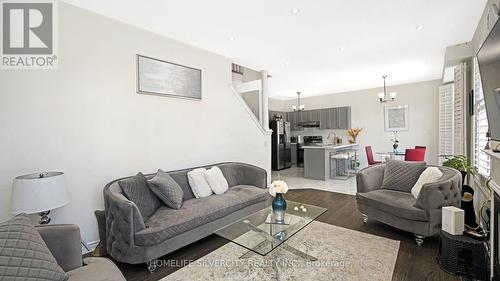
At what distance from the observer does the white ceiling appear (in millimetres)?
2457

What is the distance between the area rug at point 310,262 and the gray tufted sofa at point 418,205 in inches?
10.8

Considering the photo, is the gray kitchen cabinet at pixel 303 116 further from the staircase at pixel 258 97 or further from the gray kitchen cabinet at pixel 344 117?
the staircase at pixel 258 97

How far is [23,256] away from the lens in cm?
115

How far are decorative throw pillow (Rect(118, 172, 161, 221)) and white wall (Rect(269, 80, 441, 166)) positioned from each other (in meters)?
6.89

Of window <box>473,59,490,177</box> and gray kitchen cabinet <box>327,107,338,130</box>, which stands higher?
gray kitchen cabinet <box>327,107,338,130</box>

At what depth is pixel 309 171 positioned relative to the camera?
621cm

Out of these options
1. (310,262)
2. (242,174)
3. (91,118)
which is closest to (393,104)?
(242,174)

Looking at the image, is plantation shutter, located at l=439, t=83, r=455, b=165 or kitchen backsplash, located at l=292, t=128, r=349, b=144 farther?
kitchen backsplash, located at l=292, t=128, r=349, b=144

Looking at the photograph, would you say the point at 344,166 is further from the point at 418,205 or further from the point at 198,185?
the point at 198,185

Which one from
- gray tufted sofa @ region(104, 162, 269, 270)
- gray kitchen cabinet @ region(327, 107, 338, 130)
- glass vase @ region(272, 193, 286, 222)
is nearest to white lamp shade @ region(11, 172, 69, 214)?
gray tufted sofa @ region(104, 162, 269, 270)

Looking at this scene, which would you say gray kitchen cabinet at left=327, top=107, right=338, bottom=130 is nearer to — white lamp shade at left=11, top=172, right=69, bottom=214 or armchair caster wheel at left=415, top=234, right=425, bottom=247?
armchair caster wheel at left=415, top=234, right=425, bottom=247

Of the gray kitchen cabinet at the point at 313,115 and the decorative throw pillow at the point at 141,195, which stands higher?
the gray kitchen cabinet at the point at 313,115
